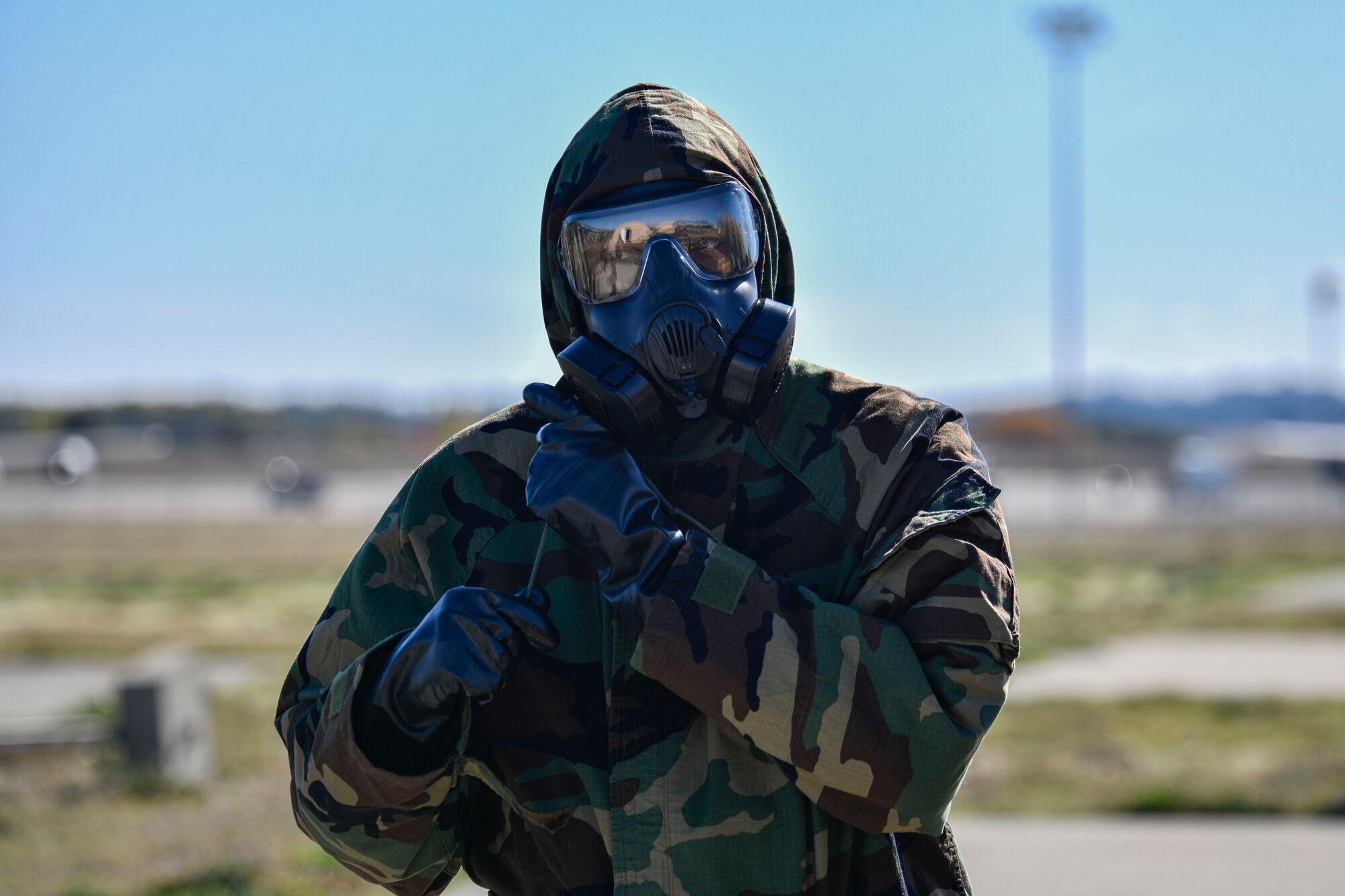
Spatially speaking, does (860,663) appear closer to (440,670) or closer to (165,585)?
(440,670)

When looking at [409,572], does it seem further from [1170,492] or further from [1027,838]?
[1170,492]

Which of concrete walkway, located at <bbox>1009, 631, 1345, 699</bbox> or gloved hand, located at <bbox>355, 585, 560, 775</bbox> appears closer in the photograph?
gloved hand, located at <bbox>355, 585, 560, 775</bbox>

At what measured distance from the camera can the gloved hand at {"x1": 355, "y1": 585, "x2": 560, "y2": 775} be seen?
1593mm

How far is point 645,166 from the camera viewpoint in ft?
6.14

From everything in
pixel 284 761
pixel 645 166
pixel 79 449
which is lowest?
pixel 79 449

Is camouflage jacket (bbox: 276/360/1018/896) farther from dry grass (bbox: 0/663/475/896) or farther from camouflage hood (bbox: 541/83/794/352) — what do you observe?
dry grass (bbox: 0/663/475/896)

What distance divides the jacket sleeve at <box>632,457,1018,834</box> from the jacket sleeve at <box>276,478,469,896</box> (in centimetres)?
38

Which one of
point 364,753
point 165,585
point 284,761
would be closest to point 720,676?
point 364,753

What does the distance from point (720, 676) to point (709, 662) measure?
22 mm

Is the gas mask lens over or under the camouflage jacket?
over

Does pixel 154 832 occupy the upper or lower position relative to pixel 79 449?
upper

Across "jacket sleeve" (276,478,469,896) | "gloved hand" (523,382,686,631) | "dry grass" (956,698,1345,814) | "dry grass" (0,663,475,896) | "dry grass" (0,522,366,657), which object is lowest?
"dry grass" (0,522,366,657)

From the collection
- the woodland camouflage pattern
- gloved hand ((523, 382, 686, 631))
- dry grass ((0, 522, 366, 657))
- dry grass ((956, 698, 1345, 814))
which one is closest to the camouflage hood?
the woodland camouflage pattern

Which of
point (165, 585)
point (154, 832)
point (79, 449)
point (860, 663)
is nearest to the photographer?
point (860, 663)
